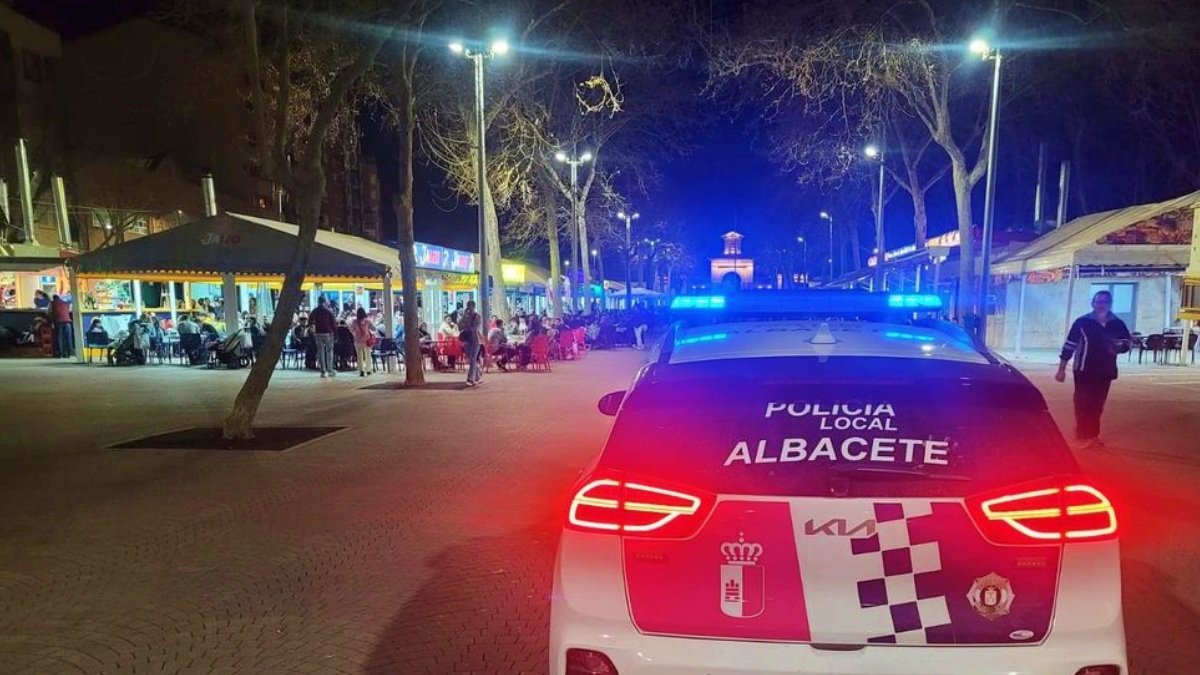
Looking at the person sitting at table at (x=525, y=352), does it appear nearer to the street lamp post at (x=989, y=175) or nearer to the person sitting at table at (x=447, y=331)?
the person sitting at table at (x=447, y=331)

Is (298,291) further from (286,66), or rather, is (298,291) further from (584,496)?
(584,496)

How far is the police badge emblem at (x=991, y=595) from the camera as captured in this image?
2.18 metres

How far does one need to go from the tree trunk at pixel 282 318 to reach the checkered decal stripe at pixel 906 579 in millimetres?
9104

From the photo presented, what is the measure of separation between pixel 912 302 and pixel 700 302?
1272 millimetres

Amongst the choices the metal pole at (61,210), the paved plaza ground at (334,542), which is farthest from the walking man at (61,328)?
the metal pole at (61,210)

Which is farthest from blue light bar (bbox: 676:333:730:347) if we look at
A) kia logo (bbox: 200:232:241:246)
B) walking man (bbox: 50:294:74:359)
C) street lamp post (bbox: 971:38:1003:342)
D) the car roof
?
walking man (bbox: 50:294:74:359)

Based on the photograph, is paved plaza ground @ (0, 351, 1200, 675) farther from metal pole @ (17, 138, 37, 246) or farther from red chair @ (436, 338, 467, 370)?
metal pole @ (17, 138, 37, 246)

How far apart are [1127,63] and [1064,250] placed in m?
13.5

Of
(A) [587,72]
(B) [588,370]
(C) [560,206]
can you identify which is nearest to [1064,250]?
(B) [588,370]

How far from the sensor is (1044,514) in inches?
87.1

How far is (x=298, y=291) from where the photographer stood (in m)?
10.2

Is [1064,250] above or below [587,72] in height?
below

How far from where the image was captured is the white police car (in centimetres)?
218

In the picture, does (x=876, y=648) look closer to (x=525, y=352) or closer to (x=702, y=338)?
(x=702, y=338)
